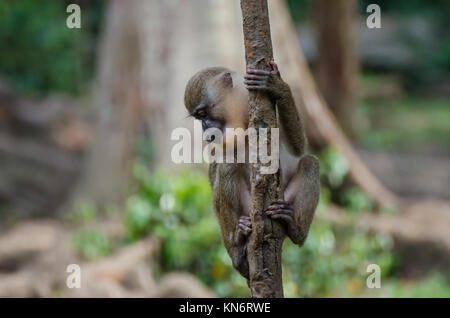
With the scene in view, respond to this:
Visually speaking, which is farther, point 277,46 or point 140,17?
point 140,17

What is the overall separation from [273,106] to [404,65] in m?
18.5

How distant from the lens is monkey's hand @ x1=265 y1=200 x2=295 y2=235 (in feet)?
13.6

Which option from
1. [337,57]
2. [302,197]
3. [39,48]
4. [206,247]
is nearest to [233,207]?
[302,197]

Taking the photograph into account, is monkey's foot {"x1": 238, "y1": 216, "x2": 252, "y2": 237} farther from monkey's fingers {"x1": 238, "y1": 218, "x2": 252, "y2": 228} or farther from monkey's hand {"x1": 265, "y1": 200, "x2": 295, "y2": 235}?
monkey's hand {"x1": 265, "y1": 200, "x2": 295, "y2": 235}

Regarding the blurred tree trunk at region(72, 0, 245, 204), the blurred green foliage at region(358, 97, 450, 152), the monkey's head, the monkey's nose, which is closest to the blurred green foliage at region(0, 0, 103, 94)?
the blurred tree trunk at region(72, 0, 245, 204)

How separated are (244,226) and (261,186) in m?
0.56

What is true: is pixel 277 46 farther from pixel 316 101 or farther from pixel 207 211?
pixel 207 211

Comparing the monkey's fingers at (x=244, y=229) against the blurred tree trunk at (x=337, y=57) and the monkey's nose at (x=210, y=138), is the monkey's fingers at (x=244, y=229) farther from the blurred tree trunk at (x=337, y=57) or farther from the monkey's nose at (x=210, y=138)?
the blurred tree trunk at (x=337, y=57)

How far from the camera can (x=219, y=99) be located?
4.70 meters

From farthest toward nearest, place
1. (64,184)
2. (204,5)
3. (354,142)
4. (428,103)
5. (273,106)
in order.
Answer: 1. (428,103)
2. (354,142)
3. (64,184)
4. (204,5)
5. (273,106)

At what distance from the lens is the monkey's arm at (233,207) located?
4656mm

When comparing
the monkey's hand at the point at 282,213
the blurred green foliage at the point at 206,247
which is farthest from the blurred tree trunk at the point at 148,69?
the monkey's hand at the point at 282,213
